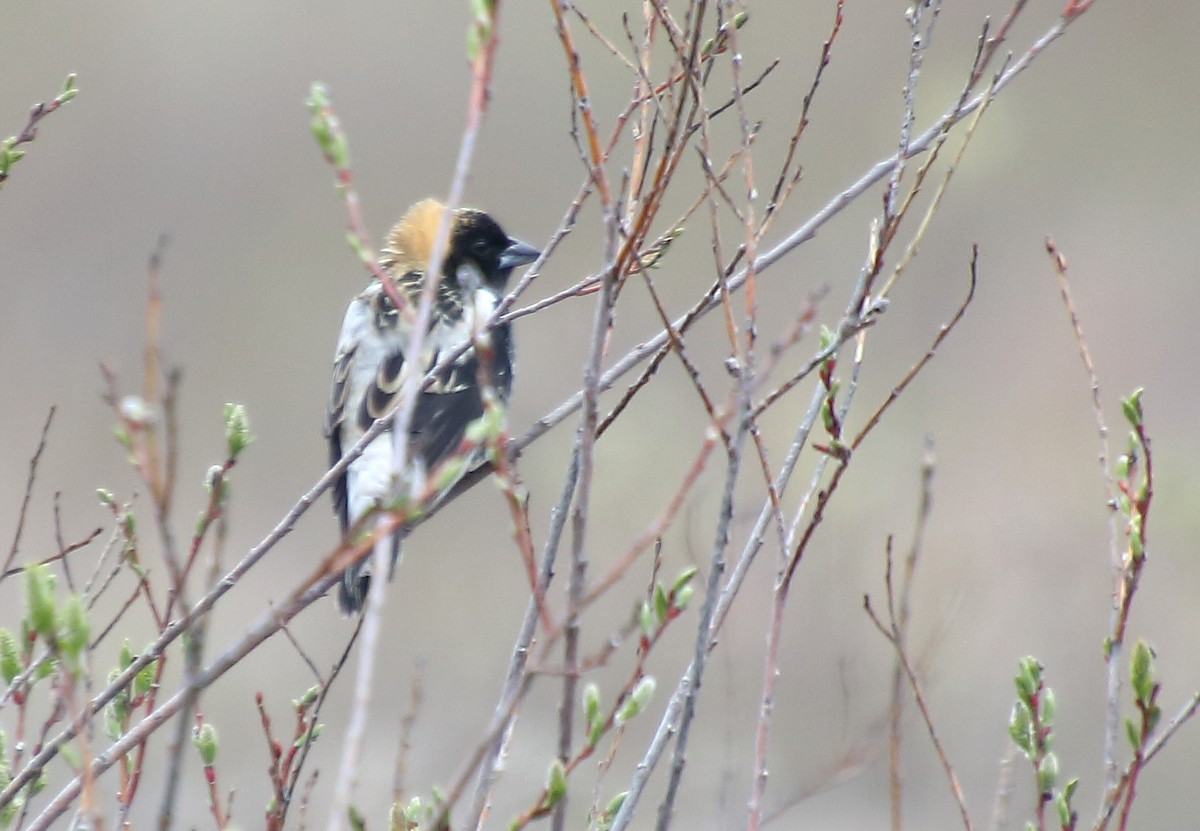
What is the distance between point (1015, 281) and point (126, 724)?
914 centimetres

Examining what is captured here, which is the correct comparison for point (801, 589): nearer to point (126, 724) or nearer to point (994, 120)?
point (994, 120)

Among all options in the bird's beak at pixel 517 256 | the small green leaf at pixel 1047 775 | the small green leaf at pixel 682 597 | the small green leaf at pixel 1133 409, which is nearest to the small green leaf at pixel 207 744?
the small green leaf at pixel 682 597

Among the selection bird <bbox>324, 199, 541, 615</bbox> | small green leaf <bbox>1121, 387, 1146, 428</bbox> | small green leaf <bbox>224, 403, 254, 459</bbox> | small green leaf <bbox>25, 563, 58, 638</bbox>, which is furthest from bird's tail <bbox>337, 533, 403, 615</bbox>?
small green leaf <bbox>25, 563, 58, 638</bbox>

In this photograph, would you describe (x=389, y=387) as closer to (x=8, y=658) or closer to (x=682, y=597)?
(x=8, y=658)

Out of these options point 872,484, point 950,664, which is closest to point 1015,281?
point 872,484

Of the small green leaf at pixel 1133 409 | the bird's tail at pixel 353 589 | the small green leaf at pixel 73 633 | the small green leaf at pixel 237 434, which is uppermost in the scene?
the bird's tail at pixel 353 589

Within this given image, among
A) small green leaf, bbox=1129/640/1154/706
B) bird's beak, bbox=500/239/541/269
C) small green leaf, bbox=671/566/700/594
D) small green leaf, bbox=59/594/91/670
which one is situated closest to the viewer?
small green leaf, bbox=59/594/91/670

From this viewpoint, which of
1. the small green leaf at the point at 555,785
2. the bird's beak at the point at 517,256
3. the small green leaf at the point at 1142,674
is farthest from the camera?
the bird's beak at the point at 517,256

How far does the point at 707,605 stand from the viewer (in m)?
1.35

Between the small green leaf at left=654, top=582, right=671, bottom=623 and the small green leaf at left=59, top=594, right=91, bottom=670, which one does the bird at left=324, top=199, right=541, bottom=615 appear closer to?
the small green leaf at left=654, top=582, right=671, bottom=623

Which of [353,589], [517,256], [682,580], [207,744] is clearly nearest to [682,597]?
[682,580]

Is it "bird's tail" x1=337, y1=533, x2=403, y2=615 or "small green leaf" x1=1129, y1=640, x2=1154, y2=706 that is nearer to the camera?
"small green leaf" x1=1129, y1=640, x2=1154, y2=706

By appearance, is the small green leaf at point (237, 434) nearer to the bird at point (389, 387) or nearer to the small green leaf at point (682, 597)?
the small green leaf at point (682, 597)

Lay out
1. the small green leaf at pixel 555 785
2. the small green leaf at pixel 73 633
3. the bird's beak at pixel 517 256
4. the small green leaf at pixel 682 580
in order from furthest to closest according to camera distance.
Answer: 1. the bird's beak at pixel 517 256
2. the small green leaf at pixel 682 580
3. the small green leaf at pixel 555 785
4. the small green leaf at pixel 73 633
